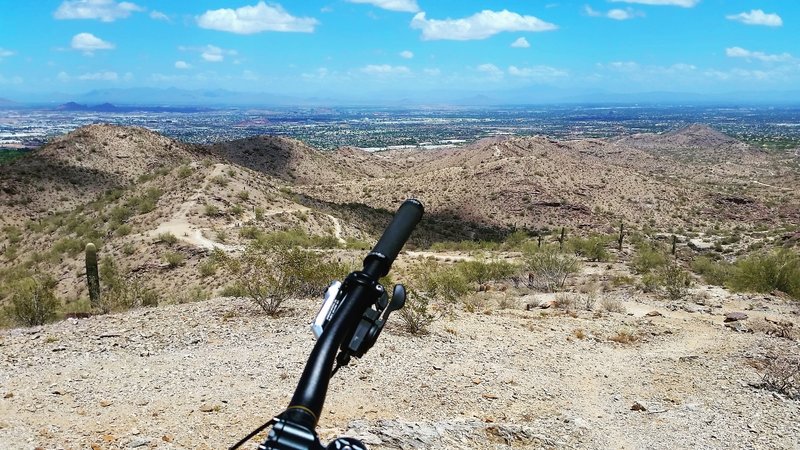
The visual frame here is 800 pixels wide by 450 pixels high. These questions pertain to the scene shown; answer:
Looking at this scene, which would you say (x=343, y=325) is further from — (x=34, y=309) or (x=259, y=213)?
(x=259, y=213)

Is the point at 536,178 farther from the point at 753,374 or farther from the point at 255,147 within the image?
the point at 753,374

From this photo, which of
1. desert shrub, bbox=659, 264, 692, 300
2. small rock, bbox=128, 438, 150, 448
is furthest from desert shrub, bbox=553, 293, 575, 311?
small rock, bbox=128, 438, 150, 448

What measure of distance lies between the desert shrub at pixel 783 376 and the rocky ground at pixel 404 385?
0.17m

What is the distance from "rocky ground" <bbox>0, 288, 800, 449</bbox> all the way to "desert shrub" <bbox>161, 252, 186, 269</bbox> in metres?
14.1

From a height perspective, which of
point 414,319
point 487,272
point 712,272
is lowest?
point 712,272

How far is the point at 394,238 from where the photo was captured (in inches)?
106

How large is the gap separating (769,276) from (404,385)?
16854mm

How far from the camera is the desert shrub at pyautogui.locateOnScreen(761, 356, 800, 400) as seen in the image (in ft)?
31.3

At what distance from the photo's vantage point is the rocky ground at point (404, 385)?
738cm

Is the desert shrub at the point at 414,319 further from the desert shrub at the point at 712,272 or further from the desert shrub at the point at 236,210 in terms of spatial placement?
the desert shrub at the point at 236,210

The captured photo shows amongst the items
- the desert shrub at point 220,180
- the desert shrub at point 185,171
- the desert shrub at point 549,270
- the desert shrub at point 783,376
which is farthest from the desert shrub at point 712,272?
the desert shrub at point 185,171

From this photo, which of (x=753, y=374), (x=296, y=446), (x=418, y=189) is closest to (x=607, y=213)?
(x=418, y=189)

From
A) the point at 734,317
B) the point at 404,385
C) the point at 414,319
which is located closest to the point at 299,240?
the point at 414,319

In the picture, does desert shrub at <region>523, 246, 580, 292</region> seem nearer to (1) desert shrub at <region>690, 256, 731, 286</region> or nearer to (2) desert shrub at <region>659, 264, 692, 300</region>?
(2) desert shrub at <region>659, 264, 692, 300</region>
